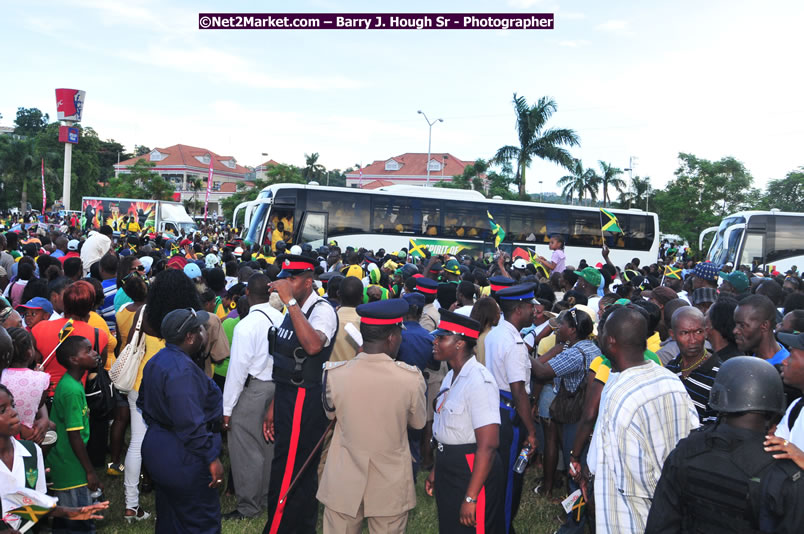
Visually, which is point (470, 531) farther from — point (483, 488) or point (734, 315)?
point (734, 315)

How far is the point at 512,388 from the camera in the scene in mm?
Answer: 4648

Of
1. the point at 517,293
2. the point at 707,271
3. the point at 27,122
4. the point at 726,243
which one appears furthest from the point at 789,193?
the point at 27,122

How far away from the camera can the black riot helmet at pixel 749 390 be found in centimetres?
243

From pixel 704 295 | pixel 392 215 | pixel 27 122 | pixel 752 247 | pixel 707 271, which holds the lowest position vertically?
pixel 704 295

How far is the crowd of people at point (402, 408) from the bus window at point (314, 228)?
1470 centimetres

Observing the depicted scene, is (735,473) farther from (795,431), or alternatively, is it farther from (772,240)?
(772,240)

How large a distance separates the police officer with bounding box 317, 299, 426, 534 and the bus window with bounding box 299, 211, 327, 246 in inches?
702

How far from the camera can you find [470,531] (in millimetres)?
Answer: 3686

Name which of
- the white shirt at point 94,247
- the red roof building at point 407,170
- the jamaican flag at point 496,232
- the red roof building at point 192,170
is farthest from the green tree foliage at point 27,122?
the white shirt at point 94,247

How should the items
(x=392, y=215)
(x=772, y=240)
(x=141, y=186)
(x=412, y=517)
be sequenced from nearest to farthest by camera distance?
1. (x=412, y=517)
2. (x=772, y=240)
3. (x=392, y=215)
4. (x=141, y=186)

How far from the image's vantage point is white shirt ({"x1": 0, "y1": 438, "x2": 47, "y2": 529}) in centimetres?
280

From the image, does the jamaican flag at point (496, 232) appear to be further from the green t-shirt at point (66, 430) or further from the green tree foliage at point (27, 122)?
the green tree foliage at point (27, 122)

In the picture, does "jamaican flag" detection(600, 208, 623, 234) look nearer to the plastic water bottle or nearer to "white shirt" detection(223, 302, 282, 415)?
the plastic water bottle

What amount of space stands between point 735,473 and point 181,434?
2.92 metres
